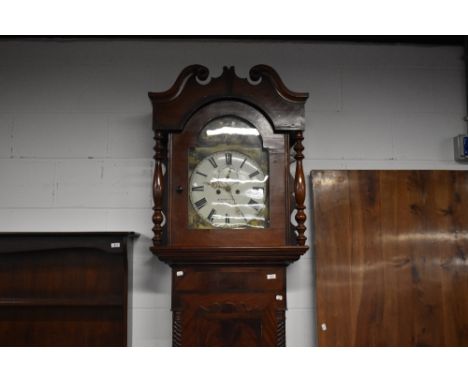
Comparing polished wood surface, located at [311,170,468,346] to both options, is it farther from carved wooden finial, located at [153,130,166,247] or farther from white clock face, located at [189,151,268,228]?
carved wooden finial, located at [153,130,166,247]

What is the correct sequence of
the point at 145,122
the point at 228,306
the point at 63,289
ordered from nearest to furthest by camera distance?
the point at 228,306, the point at 63,289, the point at 145,122

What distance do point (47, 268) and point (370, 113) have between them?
1.59 meters

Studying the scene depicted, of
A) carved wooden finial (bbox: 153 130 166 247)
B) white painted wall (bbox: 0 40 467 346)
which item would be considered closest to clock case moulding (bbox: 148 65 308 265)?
carved wooden finial (bbox: 153 130 166 247)

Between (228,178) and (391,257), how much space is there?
81 cm

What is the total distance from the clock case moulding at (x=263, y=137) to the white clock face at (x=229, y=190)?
0.05 m

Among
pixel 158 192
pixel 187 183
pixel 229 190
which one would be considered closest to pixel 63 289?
pixel 158 192

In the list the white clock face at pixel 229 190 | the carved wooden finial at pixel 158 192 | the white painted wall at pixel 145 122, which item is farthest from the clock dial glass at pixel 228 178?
the white painted wall at pixel 145 122

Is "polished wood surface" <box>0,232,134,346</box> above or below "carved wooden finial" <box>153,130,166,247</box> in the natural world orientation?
below

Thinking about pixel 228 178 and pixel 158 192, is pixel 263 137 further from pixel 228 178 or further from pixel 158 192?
pixel 158 192

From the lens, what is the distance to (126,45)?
7.38 feet

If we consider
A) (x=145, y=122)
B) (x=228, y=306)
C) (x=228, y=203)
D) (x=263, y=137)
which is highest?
(x=145, y=122)

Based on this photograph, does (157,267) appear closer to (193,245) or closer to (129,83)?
(193,245)

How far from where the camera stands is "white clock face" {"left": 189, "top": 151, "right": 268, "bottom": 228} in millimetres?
1932

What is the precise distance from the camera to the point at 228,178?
195cm
